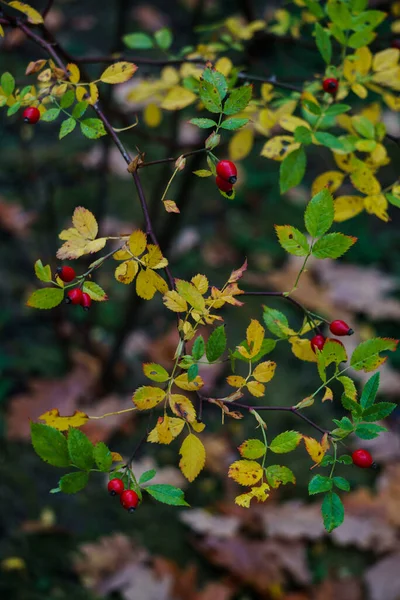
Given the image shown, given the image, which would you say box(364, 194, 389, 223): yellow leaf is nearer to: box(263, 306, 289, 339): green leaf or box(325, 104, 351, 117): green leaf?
box(325, 104, 351, 117): green leaf

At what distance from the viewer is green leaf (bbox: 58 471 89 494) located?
0.62m

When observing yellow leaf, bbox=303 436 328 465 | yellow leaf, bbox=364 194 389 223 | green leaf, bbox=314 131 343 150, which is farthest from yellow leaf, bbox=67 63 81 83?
yellow leaf, bbox=303 436 328 465

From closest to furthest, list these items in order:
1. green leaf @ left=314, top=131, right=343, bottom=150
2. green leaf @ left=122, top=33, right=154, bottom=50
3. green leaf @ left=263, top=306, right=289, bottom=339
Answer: green leaf @ left=263, top=306, right=289, bottom=339, green leaf @ left=314, top=131, right=343, bottom=150, green leaf @ left=122, top=33, right=154, bottom=50

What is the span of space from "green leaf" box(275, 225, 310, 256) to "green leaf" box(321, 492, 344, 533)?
0.27m

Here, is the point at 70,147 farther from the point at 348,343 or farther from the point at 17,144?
the point at 348,343

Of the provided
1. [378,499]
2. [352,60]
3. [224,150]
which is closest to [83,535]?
[378,499]

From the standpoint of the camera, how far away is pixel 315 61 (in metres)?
1.42

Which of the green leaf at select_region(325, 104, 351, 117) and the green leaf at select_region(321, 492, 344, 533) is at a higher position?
the green leaf at select_region(325, 104, 351, 117)

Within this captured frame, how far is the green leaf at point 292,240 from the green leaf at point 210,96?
0.49 feet

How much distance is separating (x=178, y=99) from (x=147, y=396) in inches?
23.8

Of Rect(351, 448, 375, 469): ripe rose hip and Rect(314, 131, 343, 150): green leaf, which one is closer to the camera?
Rect(351, 448, 375, 469): ripe rose hip

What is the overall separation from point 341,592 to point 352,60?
4.69 ft

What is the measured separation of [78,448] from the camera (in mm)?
627

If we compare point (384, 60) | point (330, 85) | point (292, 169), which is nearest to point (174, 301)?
point (292, 169)
